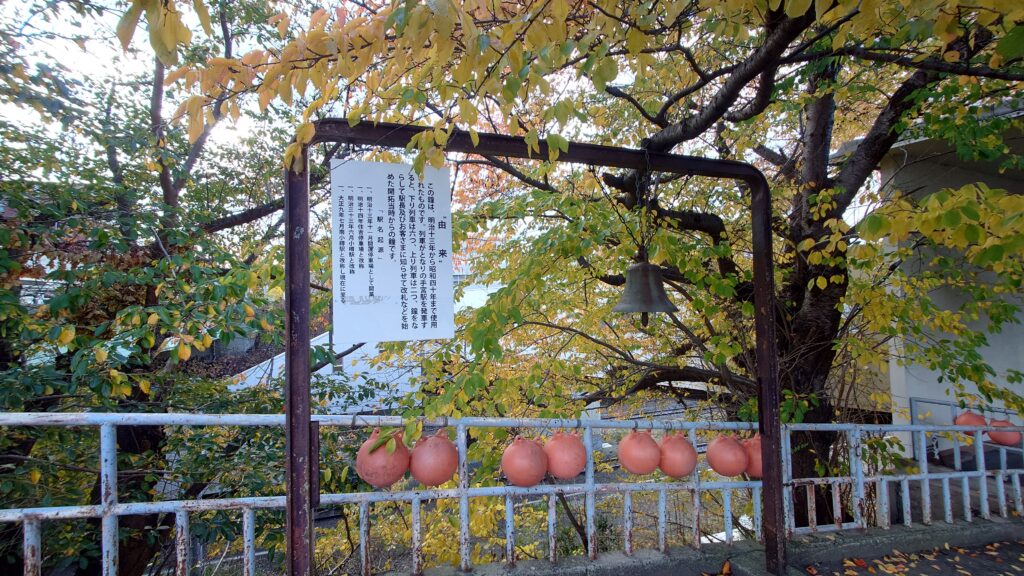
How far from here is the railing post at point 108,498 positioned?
2.12 meters

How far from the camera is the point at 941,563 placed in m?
3.49

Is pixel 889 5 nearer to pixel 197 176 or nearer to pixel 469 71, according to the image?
pixel 469 71

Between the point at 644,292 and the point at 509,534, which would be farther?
the point at 644,292

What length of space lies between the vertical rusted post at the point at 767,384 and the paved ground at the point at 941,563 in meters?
0.54

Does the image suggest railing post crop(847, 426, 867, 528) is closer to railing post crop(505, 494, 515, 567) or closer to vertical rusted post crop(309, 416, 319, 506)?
railing post crop(505, 494, 515, 567)

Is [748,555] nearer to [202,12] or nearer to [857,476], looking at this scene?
A: [857,476]

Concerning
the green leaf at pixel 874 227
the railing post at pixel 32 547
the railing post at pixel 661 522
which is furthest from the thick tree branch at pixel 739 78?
the railing post at pixel 32 547

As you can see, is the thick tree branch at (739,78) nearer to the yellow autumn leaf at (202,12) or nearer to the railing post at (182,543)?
the yellow autumn leaf at (202,12)

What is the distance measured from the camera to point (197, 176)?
6.33m

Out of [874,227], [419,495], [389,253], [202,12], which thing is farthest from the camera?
[419,495]

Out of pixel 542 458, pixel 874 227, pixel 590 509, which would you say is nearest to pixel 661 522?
pixel 590 509

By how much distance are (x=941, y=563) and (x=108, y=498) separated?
5.49 metres

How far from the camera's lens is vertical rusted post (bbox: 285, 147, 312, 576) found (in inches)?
85.3

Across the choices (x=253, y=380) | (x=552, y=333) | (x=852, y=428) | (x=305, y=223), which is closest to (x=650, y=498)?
(x=552, y=333)
